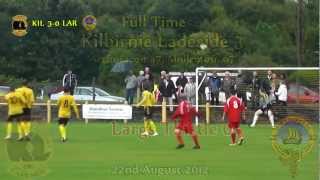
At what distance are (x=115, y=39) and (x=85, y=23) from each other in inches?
109

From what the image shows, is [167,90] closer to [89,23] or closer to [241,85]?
[241,85]

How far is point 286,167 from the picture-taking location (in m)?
17.9

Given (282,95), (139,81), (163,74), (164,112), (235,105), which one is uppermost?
(163,74)

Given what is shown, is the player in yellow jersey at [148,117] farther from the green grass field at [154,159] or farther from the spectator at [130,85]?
the spectator at [130,85]

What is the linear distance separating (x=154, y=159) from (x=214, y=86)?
13.2 metres

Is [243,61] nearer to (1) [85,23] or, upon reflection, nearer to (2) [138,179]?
(1) [85,23]

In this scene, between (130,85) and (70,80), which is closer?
(70,80)

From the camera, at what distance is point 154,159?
752 inches

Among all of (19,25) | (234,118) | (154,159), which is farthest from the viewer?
(19,25)

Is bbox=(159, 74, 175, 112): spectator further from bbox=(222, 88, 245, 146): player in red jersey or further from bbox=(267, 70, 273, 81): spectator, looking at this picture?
bbox=(222, 88, 245, 146): player in red jersey

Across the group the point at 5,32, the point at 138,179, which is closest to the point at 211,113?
the point at 5,32

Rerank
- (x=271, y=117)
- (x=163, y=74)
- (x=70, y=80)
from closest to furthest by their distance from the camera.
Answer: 1. (x=163, y=74)
2. (x=271, y=117)
3. (x=70, y=80)

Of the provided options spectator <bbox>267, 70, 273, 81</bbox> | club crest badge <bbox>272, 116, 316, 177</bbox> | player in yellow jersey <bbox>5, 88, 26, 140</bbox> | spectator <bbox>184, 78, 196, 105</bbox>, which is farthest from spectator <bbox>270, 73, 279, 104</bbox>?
player in yellow jersey <bbox>5, 88, 26, 140</bbox>

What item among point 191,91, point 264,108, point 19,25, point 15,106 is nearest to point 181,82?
point 191,91
